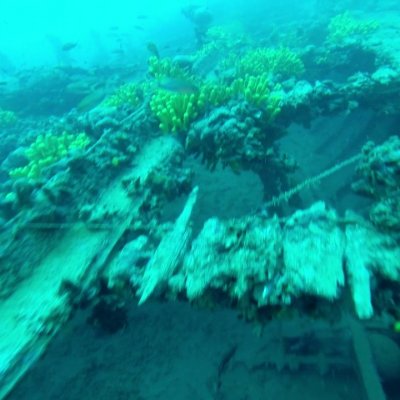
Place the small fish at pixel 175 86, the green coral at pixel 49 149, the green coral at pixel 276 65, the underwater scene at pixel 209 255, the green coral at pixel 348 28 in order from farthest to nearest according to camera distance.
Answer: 1. the green coral at pixel 348 28
2. the green coral at pixel 276 65
3. the green coral at pixel 49 149
4. the small fish at pixel 175 86
5. the underwater scene at pixel 209 255

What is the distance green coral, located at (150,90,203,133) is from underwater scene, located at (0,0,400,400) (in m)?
0.03

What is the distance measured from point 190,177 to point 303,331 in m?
2.96

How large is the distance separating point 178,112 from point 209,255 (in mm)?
3914

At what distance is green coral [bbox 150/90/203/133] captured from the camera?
634 centimetres

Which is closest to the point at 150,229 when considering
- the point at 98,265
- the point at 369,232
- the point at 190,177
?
the point at 98,265

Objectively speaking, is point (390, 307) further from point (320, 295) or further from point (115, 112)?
point (115, 112)

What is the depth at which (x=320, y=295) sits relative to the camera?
2.64 m

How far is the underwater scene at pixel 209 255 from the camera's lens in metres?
3.01

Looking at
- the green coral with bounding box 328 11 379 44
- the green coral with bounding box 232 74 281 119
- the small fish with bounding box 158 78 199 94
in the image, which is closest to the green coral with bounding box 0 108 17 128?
the small fish with bounding box 158 78 199 94

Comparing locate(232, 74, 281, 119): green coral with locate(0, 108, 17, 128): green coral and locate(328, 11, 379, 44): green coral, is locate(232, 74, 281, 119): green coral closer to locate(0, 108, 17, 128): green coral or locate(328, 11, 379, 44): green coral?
locate(328, 11, 379, 44): green coral

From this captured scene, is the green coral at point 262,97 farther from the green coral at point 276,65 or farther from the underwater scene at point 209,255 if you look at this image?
the green coral at point 276,65

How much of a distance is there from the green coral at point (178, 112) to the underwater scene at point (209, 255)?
3cm

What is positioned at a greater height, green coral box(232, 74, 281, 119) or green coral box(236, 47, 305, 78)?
green coral box(232, 74, 281, 119)

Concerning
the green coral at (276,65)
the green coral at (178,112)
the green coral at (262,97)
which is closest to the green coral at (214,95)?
the green coral at (178,112)
